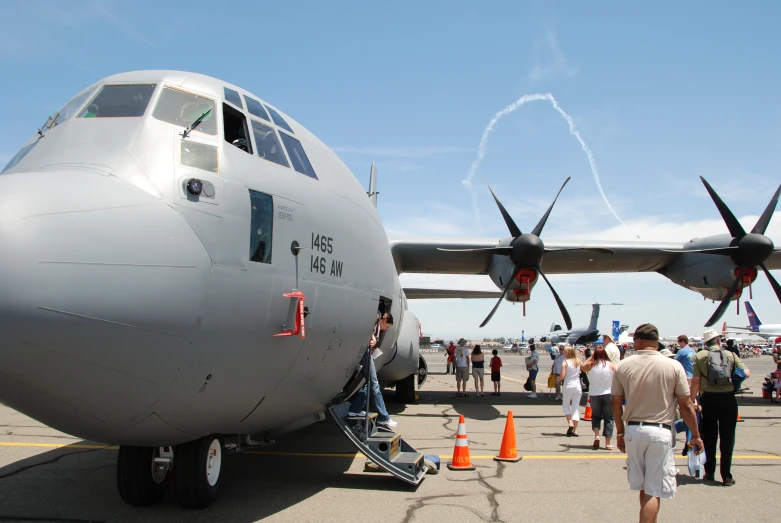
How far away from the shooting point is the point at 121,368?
156 inches

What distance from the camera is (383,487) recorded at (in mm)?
6984

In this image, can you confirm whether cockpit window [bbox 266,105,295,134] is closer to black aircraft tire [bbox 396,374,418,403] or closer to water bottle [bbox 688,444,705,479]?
water bottle [bbox 688,444,705,479]

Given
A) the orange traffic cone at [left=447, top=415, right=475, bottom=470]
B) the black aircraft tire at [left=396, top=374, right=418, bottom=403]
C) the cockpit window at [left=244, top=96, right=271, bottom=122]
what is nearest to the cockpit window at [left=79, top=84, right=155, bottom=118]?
the cockpit window at [left=244, top=96, right=271, bottom=122]

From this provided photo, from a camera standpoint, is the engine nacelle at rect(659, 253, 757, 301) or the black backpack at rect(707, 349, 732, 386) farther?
the engine nacelle at rect(659, 253, 757, 301)

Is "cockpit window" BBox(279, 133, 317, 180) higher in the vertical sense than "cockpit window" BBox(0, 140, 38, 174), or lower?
higher

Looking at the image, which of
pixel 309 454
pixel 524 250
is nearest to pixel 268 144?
pixel 309 454

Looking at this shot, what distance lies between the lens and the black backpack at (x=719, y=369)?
7.59 meters

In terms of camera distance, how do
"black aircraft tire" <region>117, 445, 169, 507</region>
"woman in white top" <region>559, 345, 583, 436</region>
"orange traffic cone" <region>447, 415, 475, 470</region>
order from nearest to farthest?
"black aircraft tire" <region>117, 445, 169, 507</region>, "orange traffic cone" <region>447, 415, 475, 470</region>, "woman in white top" <region>559, 345, 583, 436</region>

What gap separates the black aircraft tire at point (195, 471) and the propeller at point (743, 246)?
40.2 ft

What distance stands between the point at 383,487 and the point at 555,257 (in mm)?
10986

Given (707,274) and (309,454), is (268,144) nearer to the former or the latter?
(309,454)

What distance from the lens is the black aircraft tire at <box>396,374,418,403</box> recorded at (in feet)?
52.6

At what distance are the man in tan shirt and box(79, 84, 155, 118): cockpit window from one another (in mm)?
4672

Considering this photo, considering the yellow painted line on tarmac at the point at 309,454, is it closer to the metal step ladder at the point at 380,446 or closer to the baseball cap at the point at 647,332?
the metal step ladder at the point at 380,446
